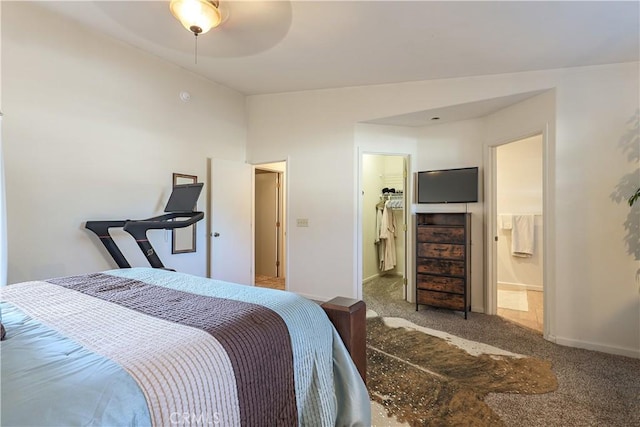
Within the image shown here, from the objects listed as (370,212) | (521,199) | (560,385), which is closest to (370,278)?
(370,212)

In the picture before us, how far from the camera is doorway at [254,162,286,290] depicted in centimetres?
556

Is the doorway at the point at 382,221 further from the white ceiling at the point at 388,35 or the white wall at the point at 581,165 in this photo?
the white ceiling at the point at 388,35

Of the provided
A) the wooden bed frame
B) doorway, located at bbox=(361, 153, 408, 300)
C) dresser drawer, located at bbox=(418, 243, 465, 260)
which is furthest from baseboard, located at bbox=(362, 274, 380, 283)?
the wooden bed frame

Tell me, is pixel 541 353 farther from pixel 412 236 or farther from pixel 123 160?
pixel 123 160

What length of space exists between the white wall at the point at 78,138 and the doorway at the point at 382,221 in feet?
9.49

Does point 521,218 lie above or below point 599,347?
above

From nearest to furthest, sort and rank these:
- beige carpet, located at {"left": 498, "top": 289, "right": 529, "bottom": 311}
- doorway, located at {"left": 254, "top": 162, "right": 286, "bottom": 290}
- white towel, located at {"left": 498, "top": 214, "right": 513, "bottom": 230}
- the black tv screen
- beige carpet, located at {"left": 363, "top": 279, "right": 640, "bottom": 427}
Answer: beige carpet, located at {"left": 363, "top": 279, "right": 640, "bottom": 427} → the black tv screen → beige carpet, located at {"left": 498, "top": 289, "right": 529, "bottom": 311} → white towel, located at {"left": 498, "top": 214, "right": 513, "bottom": 230} → doorway, located at {"left": 254, "top": 162, "right": 286, "bottom": 290}

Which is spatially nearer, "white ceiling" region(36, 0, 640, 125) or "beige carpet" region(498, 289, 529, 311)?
"white ceiling" region(36, 0, 640, 125)

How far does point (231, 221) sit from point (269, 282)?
4.71 ft

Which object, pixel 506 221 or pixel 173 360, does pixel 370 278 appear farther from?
pixel 173 360

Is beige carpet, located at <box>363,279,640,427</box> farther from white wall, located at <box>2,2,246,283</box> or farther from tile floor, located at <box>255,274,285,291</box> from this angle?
white wall, located at <box>2,2,246,283</box>

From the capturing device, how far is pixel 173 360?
843mm

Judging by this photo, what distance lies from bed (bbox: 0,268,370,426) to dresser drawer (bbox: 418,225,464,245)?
8.41 feet

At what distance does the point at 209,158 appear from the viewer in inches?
162
